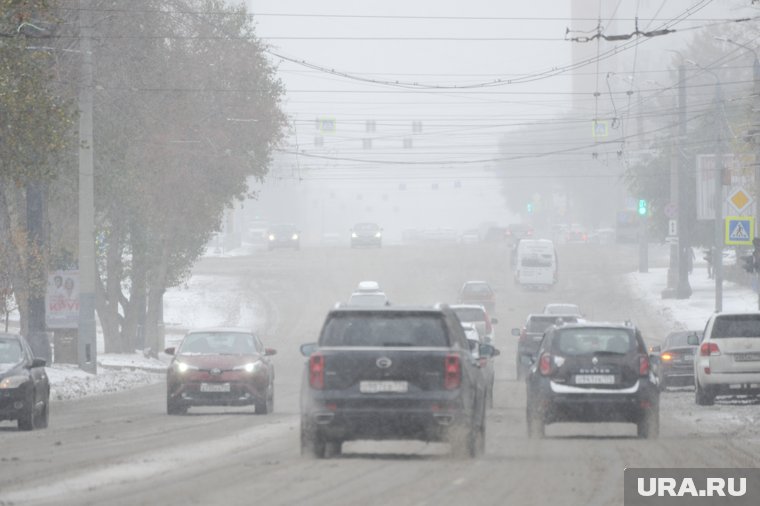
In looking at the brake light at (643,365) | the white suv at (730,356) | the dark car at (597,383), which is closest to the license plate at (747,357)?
the white suv at (730,356)

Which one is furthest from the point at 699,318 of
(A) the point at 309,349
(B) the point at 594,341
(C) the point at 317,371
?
(C) the point at 317,371

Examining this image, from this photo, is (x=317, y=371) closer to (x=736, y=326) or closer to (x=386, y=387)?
(x=386, y=387)

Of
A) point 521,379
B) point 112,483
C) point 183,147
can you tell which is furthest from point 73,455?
point 183,147

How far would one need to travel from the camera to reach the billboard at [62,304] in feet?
146

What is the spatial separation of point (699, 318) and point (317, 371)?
54082 mm

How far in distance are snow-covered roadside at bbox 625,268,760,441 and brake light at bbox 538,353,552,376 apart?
268 cm

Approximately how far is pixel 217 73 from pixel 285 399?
2039cm

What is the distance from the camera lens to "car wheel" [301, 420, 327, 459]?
17.8 meters

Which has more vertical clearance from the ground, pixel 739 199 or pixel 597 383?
pixel 739 199

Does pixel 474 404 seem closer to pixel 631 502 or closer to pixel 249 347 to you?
pixel 631 502

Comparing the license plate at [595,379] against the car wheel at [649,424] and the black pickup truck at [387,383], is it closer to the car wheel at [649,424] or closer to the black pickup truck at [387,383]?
the car wheel at [649,424]

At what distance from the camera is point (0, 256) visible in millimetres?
40812

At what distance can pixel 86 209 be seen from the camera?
39844 mm

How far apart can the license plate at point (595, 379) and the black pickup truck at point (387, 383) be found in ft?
13.5
